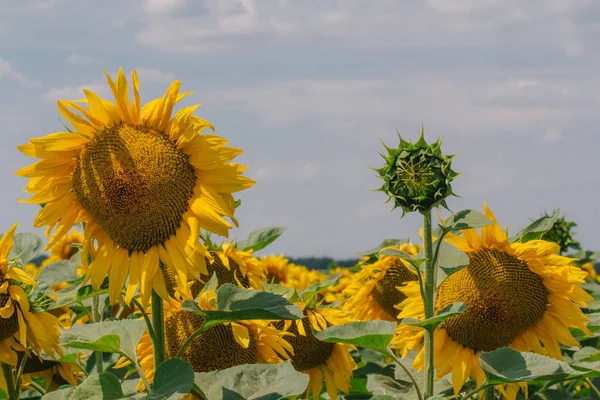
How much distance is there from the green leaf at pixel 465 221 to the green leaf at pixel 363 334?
0.43m

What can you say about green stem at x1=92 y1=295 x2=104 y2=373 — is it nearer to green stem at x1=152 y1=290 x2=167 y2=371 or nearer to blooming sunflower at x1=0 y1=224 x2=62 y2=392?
blooming sunflower at x1=0 y1=224 x2=62 y2=392

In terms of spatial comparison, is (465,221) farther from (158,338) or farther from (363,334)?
(158,338)

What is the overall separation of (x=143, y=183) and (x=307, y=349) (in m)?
1.43

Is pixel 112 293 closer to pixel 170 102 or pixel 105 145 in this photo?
pixel 105 145

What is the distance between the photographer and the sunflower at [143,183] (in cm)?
267

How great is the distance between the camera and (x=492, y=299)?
3.51 metres

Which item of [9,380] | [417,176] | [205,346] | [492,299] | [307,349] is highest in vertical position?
[417,176]

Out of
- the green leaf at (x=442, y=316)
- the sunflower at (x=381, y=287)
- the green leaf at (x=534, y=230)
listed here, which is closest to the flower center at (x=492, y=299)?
the green leaf at (x=534, y=230)

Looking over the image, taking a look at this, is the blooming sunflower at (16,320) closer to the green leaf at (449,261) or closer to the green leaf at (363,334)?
the green leaf at (363,334)

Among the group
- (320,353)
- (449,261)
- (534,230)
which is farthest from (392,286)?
(449,261)

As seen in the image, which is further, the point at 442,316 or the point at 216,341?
the point at 216,341

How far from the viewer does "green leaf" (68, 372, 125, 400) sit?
2.53 m

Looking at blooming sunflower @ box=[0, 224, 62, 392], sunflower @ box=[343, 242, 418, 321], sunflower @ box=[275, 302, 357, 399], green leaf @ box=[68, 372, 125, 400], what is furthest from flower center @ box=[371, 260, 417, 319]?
green leaf @ box=[68, 372, 125, 400]

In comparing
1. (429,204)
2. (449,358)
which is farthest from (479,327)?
(429,204)
